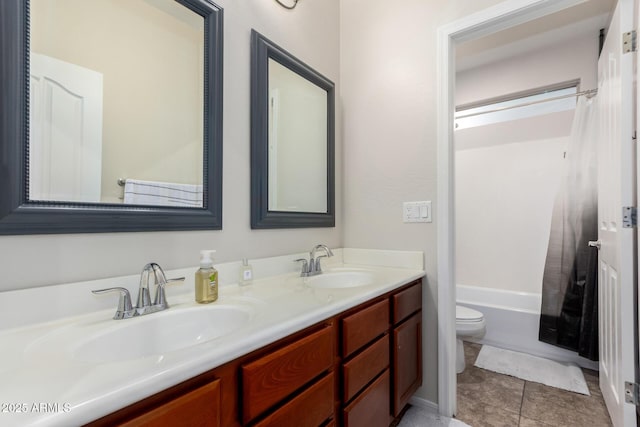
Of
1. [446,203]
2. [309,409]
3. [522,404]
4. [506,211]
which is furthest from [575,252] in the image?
[309,409]

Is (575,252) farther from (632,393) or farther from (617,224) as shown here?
(632,393)

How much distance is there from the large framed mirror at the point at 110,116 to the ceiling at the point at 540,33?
1956 mm

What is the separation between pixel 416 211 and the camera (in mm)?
Result: 1678

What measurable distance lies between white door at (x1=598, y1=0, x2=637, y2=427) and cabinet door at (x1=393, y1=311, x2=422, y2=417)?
844 mm

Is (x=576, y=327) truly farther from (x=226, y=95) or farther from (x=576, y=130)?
(x=226, y=95)

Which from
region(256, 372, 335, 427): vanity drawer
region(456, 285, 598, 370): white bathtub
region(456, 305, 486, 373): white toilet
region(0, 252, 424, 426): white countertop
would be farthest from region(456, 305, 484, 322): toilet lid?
region(256, 372, 335, 427): vanity drawer

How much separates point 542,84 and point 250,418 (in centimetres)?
307

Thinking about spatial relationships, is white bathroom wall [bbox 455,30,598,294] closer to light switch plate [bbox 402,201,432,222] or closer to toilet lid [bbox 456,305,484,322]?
toilet lid [bbox 456,305,484,322]

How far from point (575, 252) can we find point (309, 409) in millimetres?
2297

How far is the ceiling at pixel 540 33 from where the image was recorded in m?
2.03

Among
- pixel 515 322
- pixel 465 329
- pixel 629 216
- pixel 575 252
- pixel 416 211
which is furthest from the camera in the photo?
pixel 515 322

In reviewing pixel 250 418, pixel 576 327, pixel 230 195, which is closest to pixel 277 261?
pixel 230 195

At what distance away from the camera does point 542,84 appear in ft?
8.20

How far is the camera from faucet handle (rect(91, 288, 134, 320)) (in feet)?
2.82
